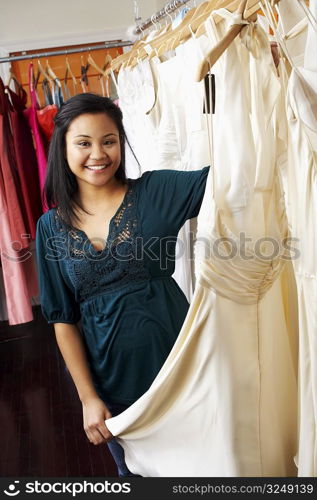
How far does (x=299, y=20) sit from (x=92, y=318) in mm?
755

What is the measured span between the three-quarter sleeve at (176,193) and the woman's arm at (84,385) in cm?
37

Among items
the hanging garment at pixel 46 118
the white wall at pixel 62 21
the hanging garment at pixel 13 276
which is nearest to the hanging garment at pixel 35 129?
the hanging garment at pixel 46 118

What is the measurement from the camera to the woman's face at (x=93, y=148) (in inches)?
44.7

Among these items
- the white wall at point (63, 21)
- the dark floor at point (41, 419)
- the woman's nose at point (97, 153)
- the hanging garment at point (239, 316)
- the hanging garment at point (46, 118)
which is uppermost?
the white wall at point (63, 21)

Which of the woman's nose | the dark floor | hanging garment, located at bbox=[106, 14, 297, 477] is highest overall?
the woman's nose

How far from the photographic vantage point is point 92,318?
48.0 inches

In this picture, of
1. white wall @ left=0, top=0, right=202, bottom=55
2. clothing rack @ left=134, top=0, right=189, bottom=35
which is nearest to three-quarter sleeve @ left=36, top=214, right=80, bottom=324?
clothing rack @ left=134, top=0, right=189, bottom=35

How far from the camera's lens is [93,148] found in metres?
1.13

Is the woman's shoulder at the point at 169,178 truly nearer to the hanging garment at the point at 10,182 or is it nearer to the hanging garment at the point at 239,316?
the hanging garment at the point at 239,316

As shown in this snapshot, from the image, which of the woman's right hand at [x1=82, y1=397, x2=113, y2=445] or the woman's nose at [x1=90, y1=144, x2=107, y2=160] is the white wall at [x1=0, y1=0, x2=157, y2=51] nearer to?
the woman's nose at [x1=90, y1=144, x2=107, y2=160]

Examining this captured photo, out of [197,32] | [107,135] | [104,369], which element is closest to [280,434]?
[104,369]

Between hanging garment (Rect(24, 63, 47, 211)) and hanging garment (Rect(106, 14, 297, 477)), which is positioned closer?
hanging garment (Rect(106, 14, 297, 477))

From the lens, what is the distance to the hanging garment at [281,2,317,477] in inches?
30.5

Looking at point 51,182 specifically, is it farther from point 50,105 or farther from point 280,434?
point 50,105
